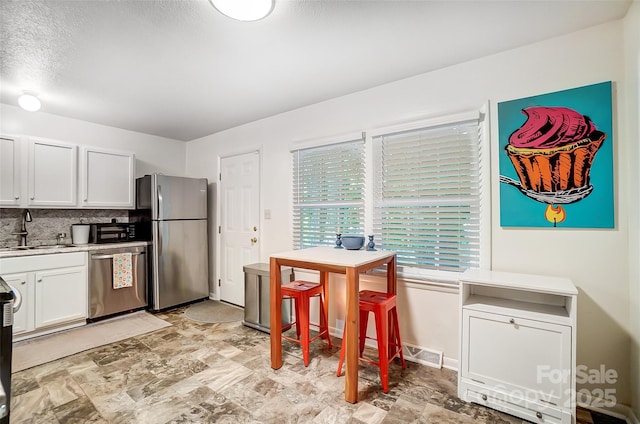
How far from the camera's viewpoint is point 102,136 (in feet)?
12.9

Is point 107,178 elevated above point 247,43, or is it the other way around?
point 247,43

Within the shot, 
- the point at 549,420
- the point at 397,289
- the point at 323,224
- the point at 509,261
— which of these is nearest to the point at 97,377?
the point at 323,224

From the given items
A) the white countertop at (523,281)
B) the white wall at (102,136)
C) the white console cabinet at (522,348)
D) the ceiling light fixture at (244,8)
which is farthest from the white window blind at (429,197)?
the white wall at (102,136)

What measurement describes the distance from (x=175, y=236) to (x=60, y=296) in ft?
4.20

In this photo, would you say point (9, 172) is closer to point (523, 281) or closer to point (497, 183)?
point (497, 183)

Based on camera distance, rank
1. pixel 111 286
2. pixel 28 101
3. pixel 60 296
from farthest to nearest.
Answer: pixel 111 286 < pixel 60 296 < pixel 28 101

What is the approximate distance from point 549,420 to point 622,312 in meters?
0.82

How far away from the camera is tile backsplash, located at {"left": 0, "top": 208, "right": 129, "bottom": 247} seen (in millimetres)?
3238

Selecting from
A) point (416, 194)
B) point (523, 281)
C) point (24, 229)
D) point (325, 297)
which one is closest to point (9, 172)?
point (24, 229)

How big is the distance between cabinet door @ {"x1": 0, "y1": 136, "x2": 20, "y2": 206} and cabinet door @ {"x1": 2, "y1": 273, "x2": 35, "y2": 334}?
821 millimetres

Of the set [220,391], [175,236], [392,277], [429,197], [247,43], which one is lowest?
[220,391]

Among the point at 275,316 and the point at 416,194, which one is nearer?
the point at 275,316

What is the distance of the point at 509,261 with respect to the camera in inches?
85.7

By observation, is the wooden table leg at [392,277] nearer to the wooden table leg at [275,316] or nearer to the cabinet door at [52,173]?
the wooden table leg at [275,316]
